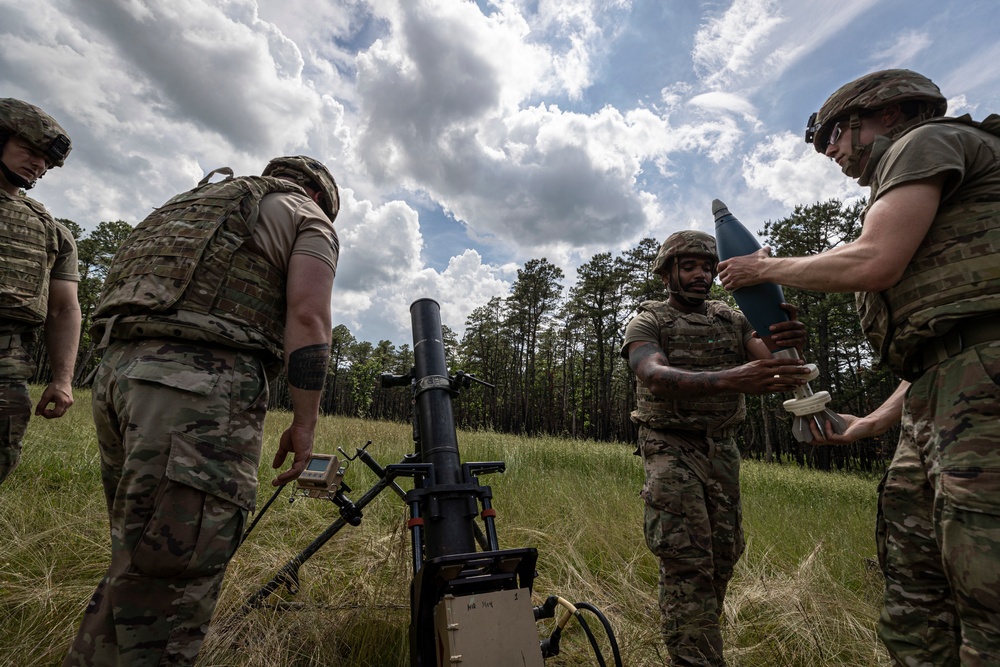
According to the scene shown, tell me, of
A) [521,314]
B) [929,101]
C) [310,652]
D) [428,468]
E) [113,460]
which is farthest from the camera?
[521,314]

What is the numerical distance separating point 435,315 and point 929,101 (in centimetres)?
240

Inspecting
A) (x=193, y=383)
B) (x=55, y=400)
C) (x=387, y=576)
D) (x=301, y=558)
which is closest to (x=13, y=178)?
(x=55, y=400)

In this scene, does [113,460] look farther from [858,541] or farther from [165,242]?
[858,541]

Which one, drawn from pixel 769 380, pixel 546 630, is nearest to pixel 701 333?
pixel 769 380

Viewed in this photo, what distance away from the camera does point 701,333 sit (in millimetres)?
2910

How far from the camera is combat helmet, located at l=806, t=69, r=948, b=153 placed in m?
1.85

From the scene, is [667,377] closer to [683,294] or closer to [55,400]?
[683,294]

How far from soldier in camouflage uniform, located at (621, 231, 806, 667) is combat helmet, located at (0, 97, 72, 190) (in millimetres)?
3815

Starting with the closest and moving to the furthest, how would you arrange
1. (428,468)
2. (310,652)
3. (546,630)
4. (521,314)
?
1. (428,468)
2. (310,652)
3. (546,630)
4. (521,314)

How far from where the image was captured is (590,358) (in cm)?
4306

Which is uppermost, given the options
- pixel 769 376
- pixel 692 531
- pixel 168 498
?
pixel 769 376

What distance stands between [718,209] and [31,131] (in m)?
4.04

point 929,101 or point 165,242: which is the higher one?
point 929,101

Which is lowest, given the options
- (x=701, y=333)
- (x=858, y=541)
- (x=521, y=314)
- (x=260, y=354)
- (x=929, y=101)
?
(x=858, y=541)
